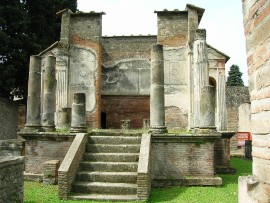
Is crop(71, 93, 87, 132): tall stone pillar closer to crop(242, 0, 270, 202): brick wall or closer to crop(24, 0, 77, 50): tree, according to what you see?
crop(242, 0, 270, 202): brick wall

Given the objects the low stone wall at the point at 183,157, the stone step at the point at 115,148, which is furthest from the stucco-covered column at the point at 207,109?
the stone step at the point at 115,148

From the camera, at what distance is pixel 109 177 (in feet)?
27.2

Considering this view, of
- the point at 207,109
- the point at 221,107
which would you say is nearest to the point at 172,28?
the point at 221,107

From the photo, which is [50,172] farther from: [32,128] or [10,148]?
[10,148]

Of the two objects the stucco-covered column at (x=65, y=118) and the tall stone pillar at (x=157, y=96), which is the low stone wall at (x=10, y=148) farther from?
the tall stone pillar at (x=157, y=96)

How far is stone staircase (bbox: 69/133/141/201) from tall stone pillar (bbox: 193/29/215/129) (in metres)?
2.17

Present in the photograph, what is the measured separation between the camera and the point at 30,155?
1024 centimetres

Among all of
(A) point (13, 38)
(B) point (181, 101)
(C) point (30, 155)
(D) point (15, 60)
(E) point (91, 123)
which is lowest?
(C) point (30, 155)

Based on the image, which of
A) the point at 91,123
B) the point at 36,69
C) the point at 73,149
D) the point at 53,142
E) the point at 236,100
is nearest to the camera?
the point at 73,149

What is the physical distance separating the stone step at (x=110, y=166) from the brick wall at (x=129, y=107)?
8.40 meters

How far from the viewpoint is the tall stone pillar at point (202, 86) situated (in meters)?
10.2

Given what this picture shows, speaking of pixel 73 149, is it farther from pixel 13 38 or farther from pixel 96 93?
pixel 13 38

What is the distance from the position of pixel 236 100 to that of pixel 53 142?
57.7 ft

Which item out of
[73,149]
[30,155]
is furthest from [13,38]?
[73,149]
